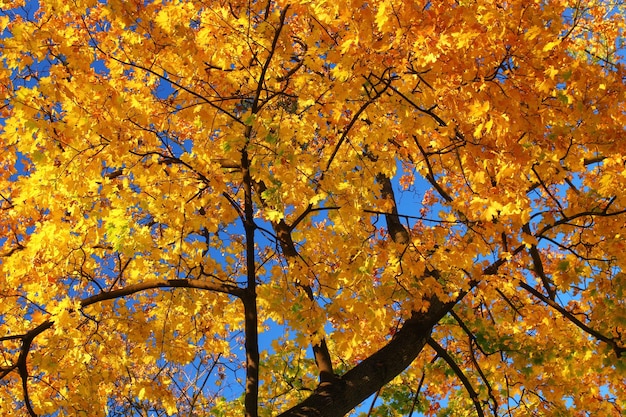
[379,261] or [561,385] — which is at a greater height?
[379,261]

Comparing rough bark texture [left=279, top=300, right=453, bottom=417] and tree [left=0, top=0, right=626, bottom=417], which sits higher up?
tree [left=0, top=0, right=626, bottom=417]

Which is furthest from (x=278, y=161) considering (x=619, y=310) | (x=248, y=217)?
(x=619, y=310)

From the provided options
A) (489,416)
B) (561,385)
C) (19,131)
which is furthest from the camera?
(489,416)

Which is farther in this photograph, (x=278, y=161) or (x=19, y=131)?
(x=278, y=161)

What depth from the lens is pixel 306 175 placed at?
16.3ft

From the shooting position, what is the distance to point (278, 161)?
15.2 ft

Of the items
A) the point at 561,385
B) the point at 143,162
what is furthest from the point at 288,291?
the point at 561,385

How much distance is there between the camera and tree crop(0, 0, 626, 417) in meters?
4.46

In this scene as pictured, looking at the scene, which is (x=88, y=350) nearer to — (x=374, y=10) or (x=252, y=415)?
(x=252, y=415)

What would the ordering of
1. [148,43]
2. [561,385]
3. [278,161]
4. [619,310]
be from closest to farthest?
[278,161], [148,43], [619,310], [561,385]

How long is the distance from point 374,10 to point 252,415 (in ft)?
13.0

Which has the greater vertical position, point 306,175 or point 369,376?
point 306,175

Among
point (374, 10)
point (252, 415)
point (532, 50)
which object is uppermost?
point (374, 10)

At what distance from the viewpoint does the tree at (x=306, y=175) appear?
14.6 feet
